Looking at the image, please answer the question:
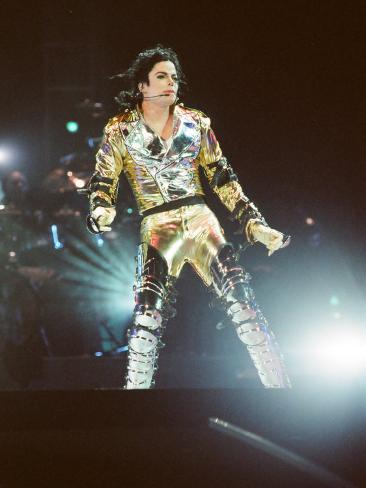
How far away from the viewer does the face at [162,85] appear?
299 centimetres

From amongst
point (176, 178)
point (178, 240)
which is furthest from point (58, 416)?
point (176, 178)

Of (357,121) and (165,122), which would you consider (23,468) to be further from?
(357,121)

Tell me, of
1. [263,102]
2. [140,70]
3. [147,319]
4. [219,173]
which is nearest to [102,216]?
[147,319]

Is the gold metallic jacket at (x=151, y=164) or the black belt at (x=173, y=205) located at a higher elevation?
the gold metallic jacket at (x=151, y=164)

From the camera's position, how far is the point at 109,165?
9.73 feet

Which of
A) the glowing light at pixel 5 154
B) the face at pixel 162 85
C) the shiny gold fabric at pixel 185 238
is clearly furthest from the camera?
the glowing light at pixel 5 154

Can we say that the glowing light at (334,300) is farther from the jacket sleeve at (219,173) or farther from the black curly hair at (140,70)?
the black curly hair at (140,70)

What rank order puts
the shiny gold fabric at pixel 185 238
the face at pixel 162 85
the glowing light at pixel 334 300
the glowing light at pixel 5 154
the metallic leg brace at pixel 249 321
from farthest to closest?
the glowing light at pixel 5 154 < the glowing light at pixel 334 300 < the face at pixel 162 85 < the shiny gold fabric at pixel 185 238 < the metallic leg brace at pixel 249 321

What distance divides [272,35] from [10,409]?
312 centimetres

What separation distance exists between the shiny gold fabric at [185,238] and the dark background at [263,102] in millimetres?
1666

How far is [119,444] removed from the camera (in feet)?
6.64

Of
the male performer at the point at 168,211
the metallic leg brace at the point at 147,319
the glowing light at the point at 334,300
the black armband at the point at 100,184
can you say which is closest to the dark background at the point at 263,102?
the glowing light at the point at 334,300

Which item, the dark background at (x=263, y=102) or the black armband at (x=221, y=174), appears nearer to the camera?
the black armband at (x=221, y=174)

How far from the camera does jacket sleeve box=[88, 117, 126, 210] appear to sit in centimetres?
294
